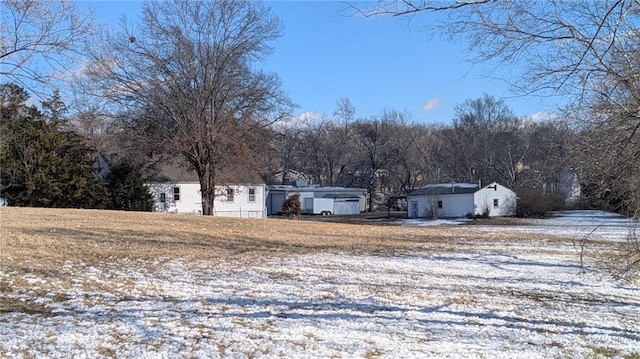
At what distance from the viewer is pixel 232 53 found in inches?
950

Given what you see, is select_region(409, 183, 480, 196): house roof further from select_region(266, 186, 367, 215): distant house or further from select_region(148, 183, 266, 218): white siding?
select_region(148, 183, 266, 218): white siding

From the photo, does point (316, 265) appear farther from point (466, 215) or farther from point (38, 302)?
point (466, 215)

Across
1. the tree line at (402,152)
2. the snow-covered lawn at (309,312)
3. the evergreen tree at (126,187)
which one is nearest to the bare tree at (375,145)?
the tree line at (402,152)

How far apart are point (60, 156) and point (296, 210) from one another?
19.0 m

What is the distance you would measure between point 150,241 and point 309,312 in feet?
22.6

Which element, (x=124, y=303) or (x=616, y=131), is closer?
(x=616, y=131)

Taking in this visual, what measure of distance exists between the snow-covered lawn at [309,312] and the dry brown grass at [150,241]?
33.9 inches

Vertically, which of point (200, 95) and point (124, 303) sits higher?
point (200, 95)

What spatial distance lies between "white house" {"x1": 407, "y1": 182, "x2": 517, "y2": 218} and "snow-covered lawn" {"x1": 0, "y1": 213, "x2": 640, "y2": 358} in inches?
1383

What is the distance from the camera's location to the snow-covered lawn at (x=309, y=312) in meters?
4.45

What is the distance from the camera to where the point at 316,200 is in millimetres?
53750

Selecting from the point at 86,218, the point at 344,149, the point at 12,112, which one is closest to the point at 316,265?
the point at 86,218

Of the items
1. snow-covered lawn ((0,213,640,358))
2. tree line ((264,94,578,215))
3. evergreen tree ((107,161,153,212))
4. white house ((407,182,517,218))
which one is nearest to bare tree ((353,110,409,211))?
tree line ((264,94,578,215))

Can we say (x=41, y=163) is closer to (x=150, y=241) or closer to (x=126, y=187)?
(x=126, y=187)
